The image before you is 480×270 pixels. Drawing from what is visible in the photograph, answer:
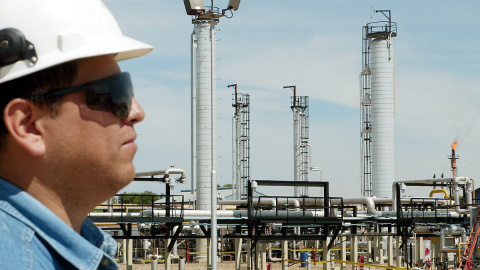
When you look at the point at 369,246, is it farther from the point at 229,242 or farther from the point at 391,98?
the point at 229,242

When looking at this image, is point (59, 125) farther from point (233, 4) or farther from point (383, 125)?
point (383, 125)

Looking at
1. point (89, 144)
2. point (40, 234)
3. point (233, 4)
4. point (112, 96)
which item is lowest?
point (40, 234)

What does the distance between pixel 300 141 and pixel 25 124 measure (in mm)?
44868

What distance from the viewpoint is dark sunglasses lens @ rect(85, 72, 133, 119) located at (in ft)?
4.71

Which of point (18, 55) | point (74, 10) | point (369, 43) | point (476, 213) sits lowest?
point (476, 213)

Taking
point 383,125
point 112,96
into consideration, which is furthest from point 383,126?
point 112,96

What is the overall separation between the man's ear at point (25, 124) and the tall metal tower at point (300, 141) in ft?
140

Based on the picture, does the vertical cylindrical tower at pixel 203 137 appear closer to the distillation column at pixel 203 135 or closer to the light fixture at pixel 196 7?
the distillation column at pixel 203 135

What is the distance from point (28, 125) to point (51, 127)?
4 centimetres

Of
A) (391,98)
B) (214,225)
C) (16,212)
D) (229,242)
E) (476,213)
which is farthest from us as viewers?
(229,242)

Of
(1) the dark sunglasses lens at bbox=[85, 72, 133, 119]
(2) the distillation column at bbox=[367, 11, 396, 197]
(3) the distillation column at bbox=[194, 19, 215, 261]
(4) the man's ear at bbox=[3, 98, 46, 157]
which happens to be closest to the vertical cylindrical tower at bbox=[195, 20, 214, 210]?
(3) the distillation column at bbox=[194, 19, 215, 261]

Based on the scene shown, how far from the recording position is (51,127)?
138cm

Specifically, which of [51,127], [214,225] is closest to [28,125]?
[51,127]

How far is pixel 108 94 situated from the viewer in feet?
4.76
